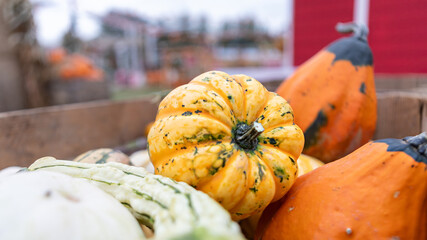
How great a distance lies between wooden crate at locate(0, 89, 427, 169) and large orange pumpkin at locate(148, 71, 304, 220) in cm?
82

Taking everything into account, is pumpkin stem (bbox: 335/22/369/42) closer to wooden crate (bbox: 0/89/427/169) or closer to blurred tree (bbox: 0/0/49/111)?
wooden crate (bbox: 0/89/427/169)

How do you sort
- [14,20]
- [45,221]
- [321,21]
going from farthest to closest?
[321,21], [14,20], [45,221]

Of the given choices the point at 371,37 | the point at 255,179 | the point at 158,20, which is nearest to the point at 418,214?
the point at 255,179

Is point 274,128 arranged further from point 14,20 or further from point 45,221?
point 14,20

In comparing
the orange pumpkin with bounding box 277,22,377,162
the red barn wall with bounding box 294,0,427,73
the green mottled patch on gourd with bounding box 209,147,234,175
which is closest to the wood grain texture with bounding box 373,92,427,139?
the orange pumpkin with bounding box 277,22,377,162

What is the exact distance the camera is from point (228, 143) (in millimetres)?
958

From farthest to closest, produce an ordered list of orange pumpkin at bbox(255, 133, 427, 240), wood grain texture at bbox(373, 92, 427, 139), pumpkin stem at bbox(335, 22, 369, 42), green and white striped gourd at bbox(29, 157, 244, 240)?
pumpkin stem at bbox(335, 22, 369, 42) → wood grain texture at bbox(373, 92, 427, 139) → orange pumpkin at bbox(255, 133, 427, 240) → green and white striped gourd at bbox(29, 157, 244, 240)

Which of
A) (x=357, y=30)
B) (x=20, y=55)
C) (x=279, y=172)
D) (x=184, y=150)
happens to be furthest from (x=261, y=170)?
(x=20, y=55)

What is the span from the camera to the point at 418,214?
0.88 meters

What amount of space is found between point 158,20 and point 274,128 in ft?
50.1

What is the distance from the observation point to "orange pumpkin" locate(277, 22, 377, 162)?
1.54 m

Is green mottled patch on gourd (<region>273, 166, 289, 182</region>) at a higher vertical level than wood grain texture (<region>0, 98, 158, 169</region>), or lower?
higher

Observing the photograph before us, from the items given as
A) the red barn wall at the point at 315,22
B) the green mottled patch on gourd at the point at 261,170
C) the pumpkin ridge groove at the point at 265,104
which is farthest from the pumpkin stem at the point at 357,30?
the red barn wall at the point at 315,22

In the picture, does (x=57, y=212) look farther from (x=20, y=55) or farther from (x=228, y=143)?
(x=20, y=55)
